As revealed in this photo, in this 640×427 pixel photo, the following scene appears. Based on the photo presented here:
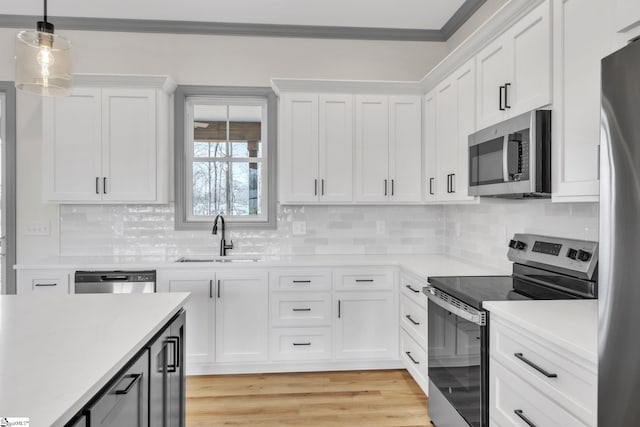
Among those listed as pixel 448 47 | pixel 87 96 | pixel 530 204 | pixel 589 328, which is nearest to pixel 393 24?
pixel 448 47

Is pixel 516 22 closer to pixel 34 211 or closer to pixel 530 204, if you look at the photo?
pixel 530 204

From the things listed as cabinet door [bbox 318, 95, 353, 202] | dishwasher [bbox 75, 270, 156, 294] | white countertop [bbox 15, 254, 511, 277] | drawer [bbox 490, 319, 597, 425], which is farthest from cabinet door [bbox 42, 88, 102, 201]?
drawer [bbox 490, 319, 597, 425]

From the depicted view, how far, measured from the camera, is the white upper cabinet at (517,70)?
1971 millimetres

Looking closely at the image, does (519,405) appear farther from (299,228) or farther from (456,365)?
(299,228)

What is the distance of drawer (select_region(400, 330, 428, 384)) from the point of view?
2.85 m

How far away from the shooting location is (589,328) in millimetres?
1477

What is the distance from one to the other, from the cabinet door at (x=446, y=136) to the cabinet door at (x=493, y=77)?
0.41 meters

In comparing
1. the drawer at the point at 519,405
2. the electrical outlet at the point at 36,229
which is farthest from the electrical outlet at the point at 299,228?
the drawer at the point at 519,405

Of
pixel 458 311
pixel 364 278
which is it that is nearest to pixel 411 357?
pixel 364 278

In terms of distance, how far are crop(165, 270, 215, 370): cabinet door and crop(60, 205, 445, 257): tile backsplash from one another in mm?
615

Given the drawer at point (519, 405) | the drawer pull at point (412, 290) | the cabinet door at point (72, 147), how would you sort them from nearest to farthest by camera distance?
the drawer at point (519, 405) < the drawer pull at point (412, 290) < the cabinet door at point (72, 147)

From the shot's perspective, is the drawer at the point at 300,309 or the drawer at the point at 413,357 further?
the drawer at the point at 300,309

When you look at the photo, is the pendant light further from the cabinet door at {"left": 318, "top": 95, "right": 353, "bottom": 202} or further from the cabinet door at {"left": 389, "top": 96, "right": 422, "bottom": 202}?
the cabinet door at {"left": 389, "top": 96, "right": 422, "bottom": 202}

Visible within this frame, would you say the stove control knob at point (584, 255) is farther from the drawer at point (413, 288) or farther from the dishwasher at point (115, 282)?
the dishwasher at point (115, 282)
